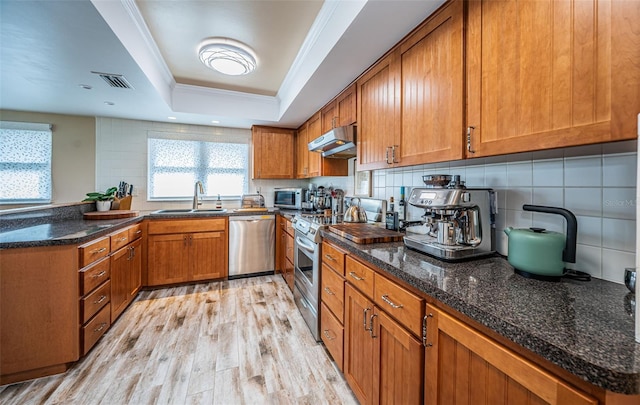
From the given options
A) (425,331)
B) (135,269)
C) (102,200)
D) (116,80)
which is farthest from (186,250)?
(425,331)

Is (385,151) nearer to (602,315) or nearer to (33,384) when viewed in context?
(602,315)

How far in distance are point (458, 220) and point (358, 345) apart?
0.87 metres

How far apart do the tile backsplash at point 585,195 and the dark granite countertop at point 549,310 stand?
0.12 m

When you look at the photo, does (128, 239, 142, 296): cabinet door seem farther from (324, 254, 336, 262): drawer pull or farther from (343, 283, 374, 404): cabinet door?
(343, 283, 374, 404): cabinet door

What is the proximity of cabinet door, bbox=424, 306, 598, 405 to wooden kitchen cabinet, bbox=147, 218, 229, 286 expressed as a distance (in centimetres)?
290

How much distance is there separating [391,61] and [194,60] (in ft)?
6.42

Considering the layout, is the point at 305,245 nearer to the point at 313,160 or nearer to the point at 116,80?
the point at 313,160

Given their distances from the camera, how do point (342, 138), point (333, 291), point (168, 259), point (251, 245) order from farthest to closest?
point (251, 245) < point (168, 259) < point (342, 138) < point (333, 291)

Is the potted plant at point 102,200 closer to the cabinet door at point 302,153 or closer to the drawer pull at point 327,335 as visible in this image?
the cabinet door at point 302,153

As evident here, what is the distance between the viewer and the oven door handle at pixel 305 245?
2092 mm

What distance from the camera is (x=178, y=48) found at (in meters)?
2.28

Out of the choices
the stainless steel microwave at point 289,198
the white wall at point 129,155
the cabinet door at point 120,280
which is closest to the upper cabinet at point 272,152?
the stainless steel microwave at point 289,198

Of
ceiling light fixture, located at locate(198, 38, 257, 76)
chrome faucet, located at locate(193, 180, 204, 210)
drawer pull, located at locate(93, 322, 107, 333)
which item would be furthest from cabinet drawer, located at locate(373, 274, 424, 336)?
chrome faucet, located at locate(193, 180, 204, 210)

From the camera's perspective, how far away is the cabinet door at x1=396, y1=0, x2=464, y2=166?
1.22 m
